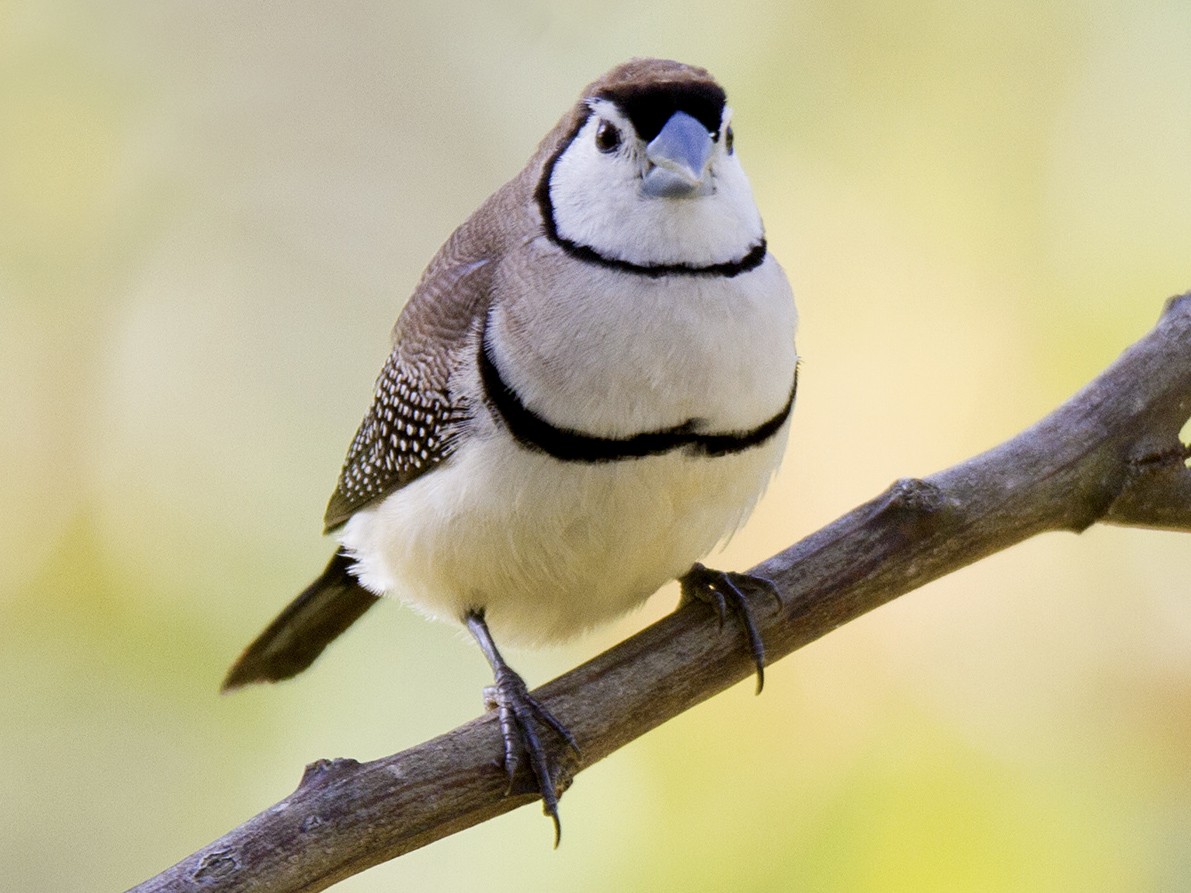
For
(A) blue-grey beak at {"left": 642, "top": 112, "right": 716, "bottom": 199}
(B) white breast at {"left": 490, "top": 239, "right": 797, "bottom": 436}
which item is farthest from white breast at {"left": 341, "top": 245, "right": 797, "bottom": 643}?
(A) blue-grey beak at {"left": 642, "top": 112, "right": 716, "bottom": 199}

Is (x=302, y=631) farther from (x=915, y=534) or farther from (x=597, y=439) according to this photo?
(x=915, y=534)

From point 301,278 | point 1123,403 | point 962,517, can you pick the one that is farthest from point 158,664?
point 1123,403

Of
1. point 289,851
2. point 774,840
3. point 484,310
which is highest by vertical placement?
point 484,310

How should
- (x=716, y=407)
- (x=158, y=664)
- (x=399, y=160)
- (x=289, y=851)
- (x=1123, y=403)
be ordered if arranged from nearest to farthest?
(x=289, y=851) → (x=716, y=407) → (x=1123, y=403) → (x=158, y=664) → (x=399, y=160)

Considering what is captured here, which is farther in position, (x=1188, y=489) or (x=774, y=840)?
(x=774, y=840)

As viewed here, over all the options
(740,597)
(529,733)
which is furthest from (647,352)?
(529,733)

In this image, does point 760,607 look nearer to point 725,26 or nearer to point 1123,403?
point 1123,403

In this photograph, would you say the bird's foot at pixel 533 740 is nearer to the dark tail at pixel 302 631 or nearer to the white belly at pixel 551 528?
the white belly at pixel 551 528

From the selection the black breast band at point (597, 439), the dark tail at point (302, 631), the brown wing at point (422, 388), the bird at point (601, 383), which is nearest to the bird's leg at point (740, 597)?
the bird at point (601, 383)

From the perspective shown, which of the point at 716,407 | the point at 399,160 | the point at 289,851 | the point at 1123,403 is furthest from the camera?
the point at 399,160
